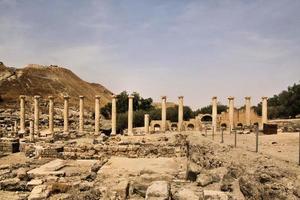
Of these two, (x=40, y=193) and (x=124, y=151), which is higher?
(x=124, y=151)

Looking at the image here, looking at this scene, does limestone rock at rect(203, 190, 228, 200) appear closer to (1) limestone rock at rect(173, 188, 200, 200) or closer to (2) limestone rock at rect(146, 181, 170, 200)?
(1) limestone rock at rect(173, 188, 200, 200)

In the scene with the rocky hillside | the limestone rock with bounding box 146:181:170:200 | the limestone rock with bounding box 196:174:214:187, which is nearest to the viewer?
the limestone rock with bounding box 146:181:170:200

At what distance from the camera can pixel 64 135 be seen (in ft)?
110

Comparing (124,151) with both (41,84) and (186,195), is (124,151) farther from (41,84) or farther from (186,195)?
(41,84)

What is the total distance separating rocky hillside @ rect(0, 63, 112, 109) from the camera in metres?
77.6

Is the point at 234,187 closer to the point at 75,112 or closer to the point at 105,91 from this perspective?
the point at 75,112

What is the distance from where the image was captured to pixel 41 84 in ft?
288

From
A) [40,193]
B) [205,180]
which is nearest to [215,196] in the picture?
[205,180]

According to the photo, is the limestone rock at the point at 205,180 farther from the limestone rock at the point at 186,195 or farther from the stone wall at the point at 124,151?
the stone wall at the point at 124,151

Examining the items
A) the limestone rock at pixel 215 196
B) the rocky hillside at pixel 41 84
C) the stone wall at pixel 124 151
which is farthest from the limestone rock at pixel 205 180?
the rocky hillside at pixel 41 84

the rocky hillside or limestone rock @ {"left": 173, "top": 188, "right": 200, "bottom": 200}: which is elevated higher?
the rocky hillside

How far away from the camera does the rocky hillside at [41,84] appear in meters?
77.6

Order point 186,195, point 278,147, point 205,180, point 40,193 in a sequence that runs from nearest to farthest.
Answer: point 186,195
point 205,180
point 40,193
point 278,147

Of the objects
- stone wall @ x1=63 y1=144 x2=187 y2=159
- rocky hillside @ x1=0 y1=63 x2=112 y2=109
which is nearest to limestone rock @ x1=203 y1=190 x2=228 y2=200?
stone wall @ x1=63 y1=144 x2=187 y2=159
